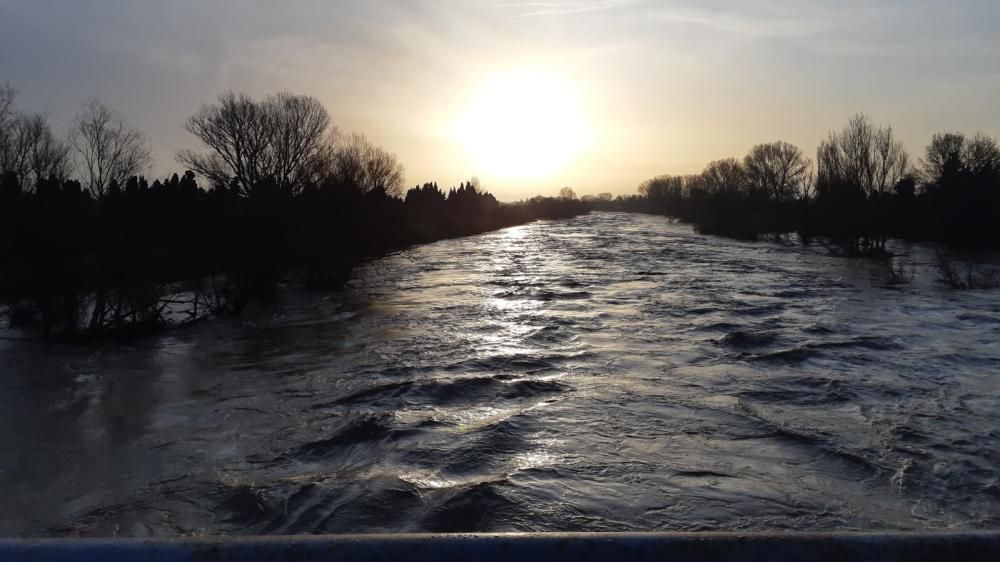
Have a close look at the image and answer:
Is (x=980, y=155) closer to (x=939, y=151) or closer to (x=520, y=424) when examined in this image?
(x=939, y=151)

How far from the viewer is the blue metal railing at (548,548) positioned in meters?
1.71

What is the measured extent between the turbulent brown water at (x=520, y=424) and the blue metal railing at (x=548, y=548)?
4.00m

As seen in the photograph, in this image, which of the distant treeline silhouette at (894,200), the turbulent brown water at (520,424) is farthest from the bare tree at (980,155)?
the turbulent brown water at (520,424)

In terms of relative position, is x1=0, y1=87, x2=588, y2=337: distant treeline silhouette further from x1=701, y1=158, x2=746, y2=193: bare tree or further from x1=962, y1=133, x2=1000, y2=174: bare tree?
x1=701, y1=158, x2=746, y2=193: bare tree

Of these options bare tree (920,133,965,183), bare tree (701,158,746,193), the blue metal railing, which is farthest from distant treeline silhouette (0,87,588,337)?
bare tree (701,158,746,193)

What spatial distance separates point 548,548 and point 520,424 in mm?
6952

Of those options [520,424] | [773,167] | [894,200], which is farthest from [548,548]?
[773,167]

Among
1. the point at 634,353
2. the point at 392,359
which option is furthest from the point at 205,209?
the point at 634,353

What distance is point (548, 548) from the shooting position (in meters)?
1.75

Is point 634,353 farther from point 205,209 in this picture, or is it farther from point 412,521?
point 205,209

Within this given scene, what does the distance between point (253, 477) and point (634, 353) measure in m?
7.62

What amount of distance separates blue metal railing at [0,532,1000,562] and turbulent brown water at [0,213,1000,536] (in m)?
4.00

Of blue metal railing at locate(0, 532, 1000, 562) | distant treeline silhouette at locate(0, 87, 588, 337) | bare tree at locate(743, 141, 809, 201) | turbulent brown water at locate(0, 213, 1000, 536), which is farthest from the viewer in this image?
bare tree at locate(743, 141, 809, 201)

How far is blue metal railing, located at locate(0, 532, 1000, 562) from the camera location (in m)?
1.71
